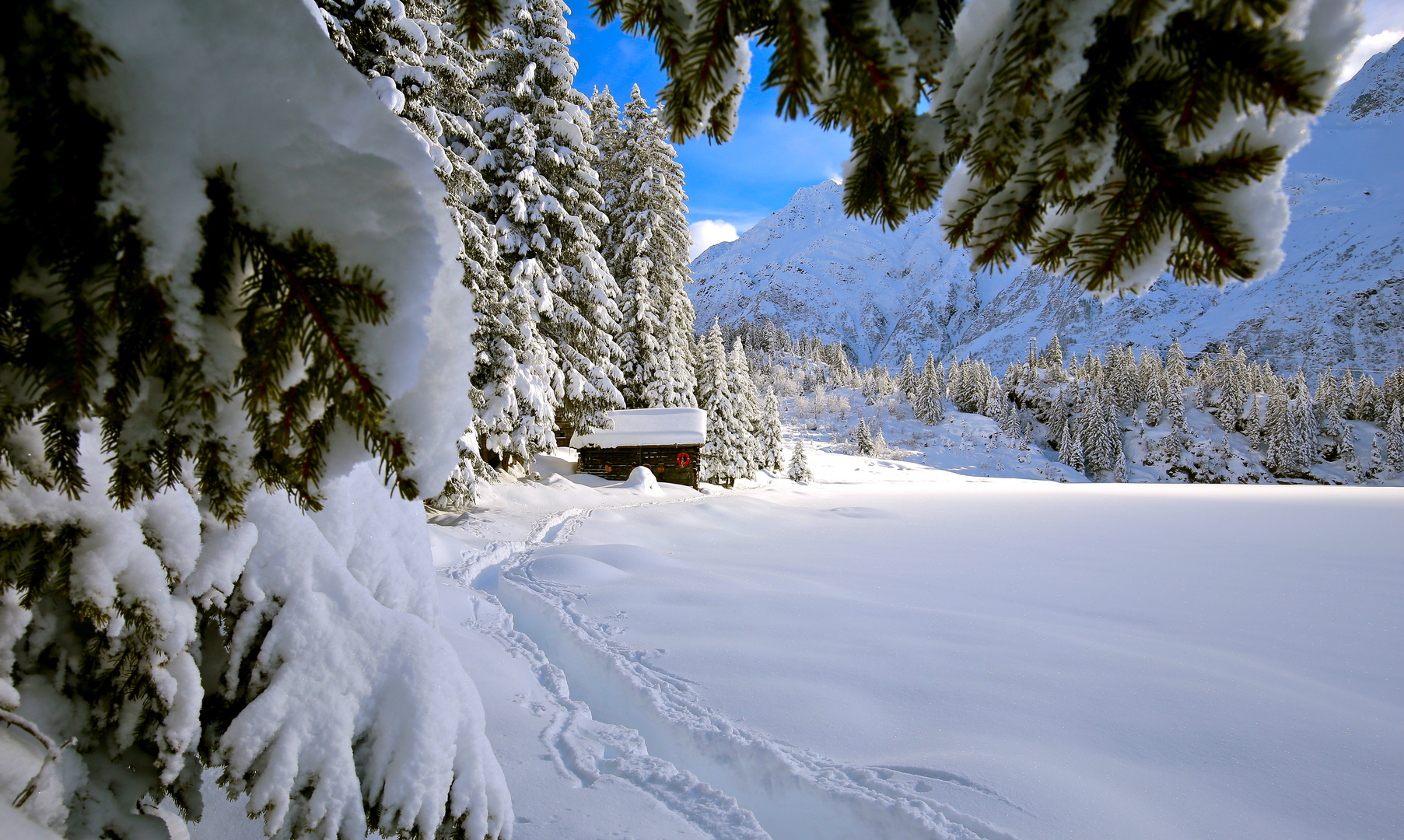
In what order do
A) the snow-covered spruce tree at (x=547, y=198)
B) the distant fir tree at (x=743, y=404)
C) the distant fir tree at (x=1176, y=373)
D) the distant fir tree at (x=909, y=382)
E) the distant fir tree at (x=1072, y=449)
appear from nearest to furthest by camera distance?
the snow-covered spruce tree at (x=547, y=198) → the distant fir tree at (x=743, y=404) → the distant fir tree at (x=1072, y=449) → the distant fir tree at (x=1176, y=373) → the distant fir tree at (x=909, y=382)

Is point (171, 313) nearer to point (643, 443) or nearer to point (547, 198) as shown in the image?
point (547, 198)

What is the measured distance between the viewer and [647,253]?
71.3ft

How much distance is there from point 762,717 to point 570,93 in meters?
16.7

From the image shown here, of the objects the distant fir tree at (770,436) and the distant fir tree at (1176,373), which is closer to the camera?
the distant fir tree at (770,436)

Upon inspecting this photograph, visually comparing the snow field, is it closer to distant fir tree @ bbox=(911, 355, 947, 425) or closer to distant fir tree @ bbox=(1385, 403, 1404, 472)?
distant fir tree @ bbox=(911, 355, 947, 425)

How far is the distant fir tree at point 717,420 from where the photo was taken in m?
24.8

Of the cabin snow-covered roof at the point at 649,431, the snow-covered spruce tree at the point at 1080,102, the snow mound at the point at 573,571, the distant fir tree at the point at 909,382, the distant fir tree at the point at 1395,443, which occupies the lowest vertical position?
the snow mound at the point at 573,571

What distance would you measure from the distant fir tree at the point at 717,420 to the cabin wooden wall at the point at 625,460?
12.0 feet

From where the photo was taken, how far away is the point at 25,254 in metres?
0.83

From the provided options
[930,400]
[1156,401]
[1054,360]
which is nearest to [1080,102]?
[930,400]

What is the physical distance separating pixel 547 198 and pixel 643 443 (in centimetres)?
863

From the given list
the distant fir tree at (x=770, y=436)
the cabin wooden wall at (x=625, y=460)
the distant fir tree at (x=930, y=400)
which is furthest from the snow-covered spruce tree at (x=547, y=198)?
the distant fir tree at (x=930, y=400)

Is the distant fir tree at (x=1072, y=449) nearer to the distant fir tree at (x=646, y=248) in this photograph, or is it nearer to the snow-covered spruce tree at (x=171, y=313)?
the distant fir tree at (x=646, y=248)

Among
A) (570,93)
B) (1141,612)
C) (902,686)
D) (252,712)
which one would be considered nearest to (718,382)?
(570,93)
